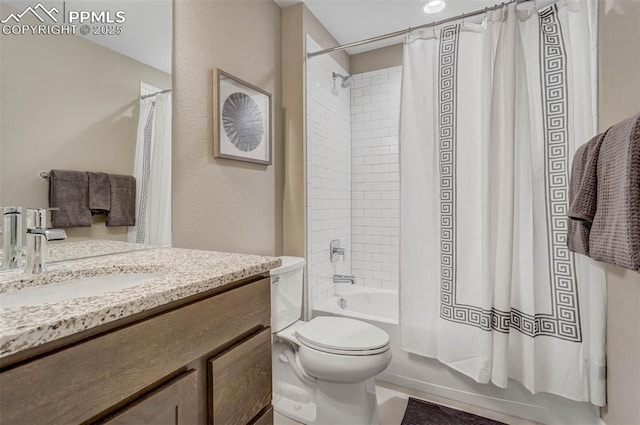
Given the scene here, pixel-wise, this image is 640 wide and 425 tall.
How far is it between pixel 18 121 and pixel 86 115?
7.3 inches

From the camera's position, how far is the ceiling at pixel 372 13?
2105mm

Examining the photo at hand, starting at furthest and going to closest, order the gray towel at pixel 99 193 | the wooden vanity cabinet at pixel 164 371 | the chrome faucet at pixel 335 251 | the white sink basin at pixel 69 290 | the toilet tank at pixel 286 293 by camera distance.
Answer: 1. the chrome faucet at pixel 335 251
2. the toilet tank at pixel 286 293
3. the gray towel at pixel 99 193
4. the white sink basin at pixel 69 290
5. the wooden vanity cabinet at pixel 164 371

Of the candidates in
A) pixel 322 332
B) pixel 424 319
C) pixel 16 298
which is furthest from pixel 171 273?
pixel 424 319

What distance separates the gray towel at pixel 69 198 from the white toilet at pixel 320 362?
2.90ft

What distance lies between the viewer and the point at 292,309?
1832mm

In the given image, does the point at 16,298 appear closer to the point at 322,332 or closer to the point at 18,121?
the point at 18,121

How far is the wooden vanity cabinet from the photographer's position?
490 mm

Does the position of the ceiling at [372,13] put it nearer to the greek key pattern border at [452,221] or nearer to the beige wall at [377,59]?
the beige wall at [377,59]

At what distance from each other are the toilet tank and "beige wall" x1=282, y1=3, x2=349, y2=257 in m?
0.27

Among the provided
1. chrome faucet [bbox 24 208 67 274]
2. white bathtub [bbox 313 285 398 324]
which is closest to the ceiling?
chrome faucet [bbox 24 208 67 274]

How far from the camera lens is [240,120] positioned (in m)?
1.79

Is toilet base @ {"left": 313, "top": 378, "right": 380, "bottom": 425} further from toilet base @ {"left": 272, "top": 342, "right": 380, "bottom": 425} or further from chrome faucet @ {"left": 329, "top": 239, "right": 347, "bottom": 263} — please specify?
chrome faucet @ {"left": 329, "top": 239, "right": 347, "bottom": 263}

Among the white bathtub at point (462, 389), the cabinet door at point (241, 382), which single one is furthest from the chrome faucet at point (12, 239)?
the white bathtub at point (462, 389)

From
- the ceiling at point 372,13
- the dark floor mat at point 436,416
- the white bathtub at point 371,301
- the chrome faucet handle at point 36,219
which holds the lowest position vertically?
the dark floor mat at point 436,416
